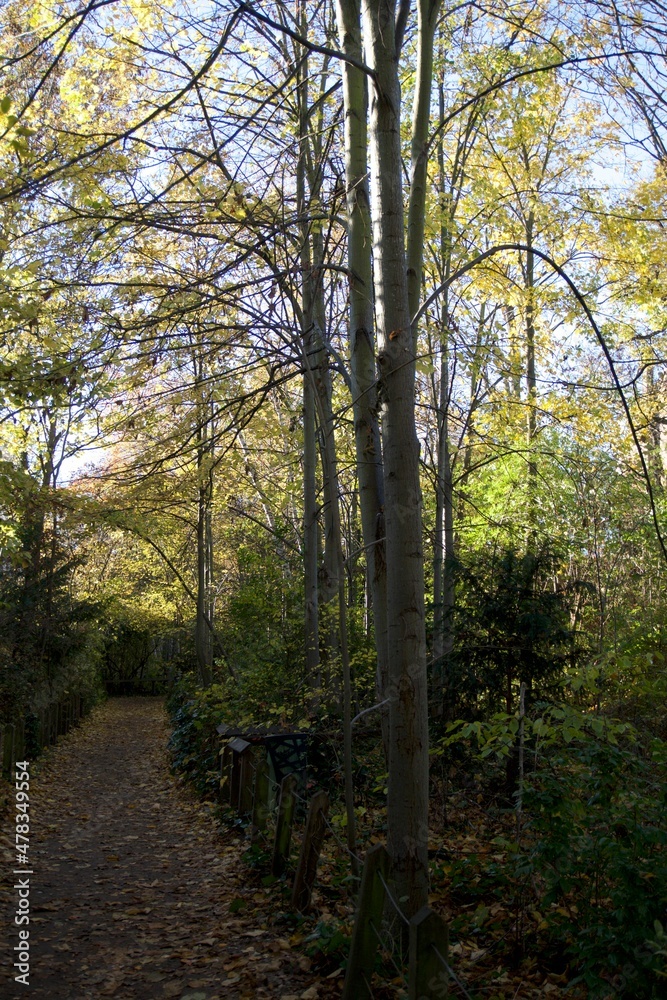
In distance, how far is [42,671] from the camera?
14781 millimetres

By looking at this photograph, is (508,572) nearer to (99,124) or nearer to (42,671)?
(99,124)

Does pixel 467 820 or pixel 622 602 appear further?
pixel 622 602

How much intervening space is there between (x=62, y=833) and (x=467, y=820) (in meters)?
4.56

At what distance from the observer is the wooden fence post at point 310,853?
16.7ft

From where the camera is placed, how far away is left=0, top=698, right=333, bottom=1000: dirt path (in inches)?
172

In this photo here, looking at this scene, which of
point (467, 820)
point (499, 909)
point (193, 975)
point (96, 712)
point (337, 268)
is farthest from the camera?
point (96, 712)

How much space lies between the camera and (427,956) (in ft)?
9.55

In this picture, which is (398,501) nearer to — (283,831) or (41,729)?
(283,831)

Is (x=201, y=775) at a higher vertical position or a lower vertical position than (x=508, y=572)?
lower

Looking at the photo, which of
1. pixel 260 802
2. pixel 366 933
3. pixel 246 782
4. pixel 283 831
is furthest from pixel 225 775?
pixel 366 933

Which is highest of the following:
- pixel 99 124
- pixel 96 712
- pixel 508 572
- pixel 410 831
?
pixel 99 124

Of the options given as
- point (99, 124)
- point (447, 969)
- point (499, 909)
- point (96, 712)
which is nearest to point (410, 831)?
point (447, 969)
